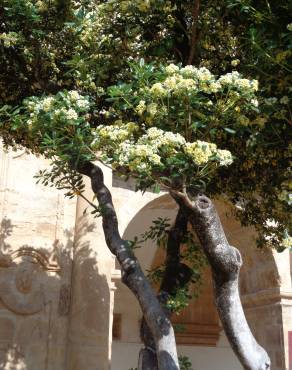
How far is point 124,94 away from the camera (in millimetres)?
4125

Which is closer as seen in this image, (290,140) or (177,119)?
(177,119)

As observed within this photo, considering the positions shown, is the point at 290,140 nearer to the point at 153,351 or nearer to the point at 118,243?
the point at 118,243

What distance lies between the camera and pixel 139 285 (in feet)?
14.4

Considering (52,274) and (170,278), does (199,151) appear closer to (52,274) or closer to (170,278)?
(170,278)

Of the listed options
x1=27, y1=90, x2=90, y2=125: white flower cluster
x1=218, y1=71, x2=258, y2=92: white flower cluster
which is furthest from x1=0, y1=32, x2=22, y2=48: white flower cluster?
x1=218, y1=71, x2=258, y2=92: white flower cluster

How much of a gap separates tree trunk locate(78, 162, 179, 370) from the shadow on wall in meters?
3.34

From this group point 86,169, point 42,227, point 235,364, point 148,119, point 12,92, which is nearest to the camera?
point 148,119

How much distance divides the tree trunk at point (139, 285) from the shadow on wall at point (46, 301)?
131 inches

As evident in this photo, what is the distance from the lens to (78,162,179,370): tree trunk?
4109 millimetres

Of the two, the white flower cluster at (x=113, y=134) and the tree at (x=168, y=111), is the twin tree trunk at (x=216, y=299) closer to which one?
the tree at (x=168, y=111)

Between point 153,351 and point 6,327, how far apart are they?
3.76m

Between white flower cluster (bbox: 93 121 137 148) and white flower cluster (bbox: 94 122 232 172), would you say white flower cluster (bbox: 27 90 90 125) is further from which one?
white flower cluster (bbox: 94 122 232 172)

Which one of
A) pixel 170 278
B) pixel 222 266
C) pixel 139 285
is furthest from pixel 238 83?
pixel 170 278

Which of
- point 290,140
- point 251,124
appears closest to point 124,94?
point 251,124
